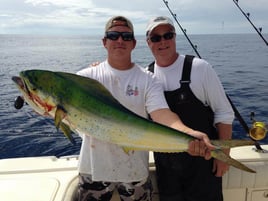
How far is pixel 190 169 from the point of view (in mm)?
2664

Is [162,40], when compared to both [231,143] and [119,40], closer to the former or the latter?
[119,40]

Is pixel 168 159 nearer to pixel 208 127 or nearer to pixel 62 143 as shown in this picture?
pixel 208 127

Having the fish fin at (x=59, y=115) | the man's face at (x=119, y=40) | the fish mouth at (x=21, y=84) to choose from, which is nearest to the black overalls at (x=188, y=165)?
the man's face at (x=119, y=40)

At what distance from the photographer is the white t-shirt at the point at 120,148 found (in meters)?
2.43

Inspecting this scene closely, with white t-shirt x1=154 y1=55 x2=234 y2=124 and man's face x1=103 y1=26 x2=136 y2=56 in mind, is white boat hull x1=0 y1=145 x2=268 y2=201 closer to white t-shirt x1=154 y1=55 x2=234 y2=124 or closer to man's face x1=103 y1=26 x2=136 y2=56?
white t-shirt x1=154 y1=55 x2=234 y2=124

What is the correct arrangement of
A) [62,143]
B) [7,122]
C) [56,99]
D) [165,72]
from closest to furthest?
[56,99]
[165,72]
[62,143]
[7,122]

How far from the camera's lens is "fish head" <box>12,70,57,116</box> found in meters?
1.86

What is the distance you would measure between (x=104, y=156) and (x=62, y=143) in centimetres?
516

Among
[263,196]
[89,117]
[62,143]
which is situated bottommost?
[62,143]

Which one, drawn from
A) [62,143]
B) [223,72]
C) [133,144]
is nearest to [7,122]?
[62,143]

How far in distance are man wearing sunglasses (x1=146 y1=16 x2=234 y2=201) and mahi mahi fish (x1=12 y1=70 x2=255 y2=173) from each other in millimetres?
697

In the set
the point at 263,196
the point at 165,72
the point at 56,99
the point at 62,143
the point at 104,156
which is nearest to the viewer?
the point at 56,99

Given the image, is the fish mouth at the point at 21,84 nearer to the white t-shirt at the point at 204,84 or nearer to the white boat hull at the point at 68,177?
the white boat hull at the point at 68,177

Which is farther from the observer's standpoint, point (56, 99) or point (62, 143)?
point (62, 143)
